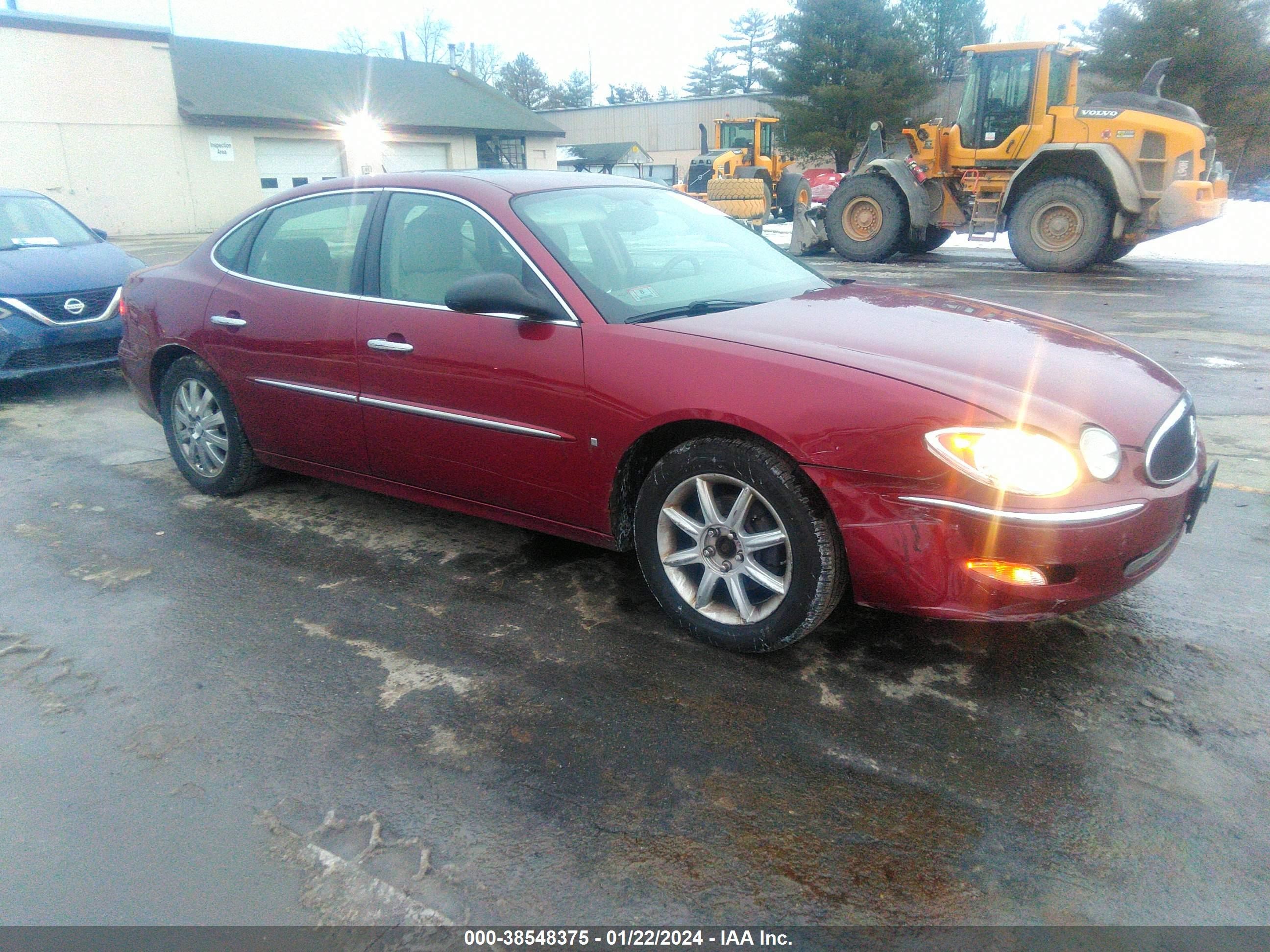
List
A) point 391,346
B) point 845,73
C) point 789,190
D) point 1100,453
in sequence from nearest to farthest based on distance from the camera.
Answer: point 1100,453, point 391,346, point 789,190, point 845,73

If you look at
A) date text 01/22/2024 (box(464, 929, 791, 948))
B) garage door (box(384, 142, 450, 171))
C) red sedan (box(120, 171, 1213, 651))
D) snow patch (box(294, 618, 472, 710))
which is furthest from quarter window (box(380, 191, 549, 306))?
garage door (box(384, 142, 450, 171))

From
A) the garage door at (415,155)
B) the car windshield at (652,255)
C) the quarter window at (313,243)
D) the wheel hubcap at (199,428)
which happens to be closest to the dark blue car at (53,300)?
the wheel hubcap at (199,428)

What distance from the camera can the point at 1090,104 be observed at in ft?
43.9

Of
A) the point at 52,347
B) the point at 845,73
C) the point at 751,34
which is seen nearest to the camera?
the point at 52,347

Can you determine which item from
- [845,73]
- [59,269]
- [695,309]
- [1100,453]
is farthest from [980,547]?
[845,73]

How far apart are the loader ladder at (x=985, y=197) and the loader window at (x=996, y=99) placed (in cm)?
47

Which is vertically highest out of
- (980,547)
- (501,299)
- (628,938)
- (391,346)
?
(501,299)

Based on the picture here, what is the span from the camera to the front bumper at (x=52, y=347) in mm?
6773

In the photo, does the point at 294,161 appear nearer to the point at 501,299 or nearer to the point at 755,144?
the point at 755,144

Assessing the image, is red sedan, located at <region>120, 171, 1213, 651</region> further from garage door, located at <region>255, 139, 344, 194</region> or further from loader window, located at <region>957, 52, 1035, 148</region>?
garage door, located at <region>255, 139, 344, 194</region>

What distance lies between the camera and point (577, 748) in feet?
8.68

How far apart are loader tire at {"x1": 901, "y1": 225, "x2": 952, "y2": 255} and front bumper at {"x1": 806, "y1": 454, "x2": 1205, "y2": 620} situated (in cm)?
1435

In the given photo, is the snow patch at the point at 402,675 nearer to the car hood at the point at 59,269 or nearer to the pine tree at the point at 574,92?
the car hood at the point at 59,269

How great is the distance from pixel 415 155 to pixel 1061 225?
27.2m
